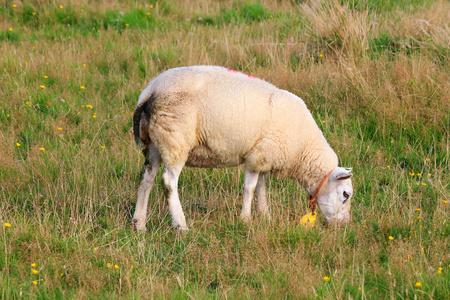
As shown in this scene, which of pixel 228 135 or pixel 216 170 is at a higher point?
pixel 228 135

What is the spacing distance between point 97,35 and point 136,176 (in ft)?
13.5

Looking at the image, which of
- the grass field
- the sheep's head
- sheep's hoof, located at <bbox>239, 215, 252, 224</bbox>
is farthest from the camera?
the sheep's head

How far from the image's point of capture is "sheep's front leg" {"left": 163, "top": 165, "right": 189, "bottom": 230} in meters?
4.35

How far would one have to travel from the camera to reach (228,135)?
14.3ft

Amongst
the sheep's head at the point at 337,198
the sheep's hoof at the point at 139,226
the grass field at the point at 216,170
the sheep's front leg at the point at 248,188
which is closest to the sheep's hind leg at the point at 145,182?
the sheep's hoof at the point at 139,226

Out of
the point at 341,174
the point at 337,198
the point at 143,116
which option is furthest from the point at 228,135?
the point at 337,198

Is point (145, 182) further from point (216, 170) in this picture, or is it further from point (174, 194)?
point (216, 170)

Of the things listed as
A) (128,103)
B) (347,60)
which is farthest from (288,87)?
(128,103)

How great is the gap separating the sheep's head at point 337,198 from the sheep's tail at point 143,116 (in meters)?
1.69

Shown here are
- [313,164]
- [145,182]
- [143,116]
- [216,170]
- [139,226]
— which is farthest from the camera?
[216,170]

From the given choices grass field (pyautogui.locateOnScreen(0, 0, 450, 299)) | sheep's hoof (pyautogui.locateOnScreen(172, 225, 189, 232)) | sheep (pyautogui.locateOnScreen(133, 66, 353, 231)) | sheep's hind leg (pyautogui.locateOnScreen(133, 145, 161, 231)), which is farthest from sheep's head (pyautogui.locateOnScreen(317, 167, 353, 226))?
sheep's hind leg (pyautogui.locateOnScreen(133, 145, 161, 231))

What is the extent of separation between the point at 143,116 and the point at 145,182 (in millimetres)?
635

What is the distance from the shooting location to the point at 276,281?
11.4ft

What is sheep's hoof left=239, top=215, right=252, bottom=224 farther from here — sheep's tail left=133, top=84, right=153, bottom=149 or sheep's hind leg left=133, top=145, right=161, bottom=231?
sheep's tail left=133, top=84, right=153, bottom=149
